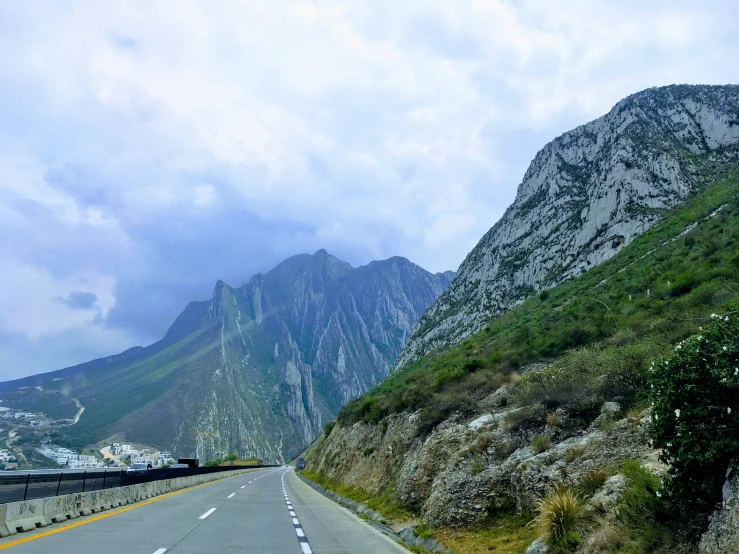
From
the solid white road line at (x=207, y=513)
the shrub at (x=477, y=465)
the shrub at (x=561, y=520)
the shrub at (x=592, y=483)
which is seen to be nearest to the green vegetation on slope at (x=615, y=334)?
the shrub at (x=477, y=465)

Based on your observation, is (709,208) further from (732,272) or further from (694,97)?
(694,97)

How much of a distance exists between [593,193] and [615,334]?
174 ft

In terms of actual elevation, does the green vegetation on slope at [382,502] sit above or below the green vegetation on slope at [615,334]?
below

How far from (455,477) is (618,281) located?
26.1m

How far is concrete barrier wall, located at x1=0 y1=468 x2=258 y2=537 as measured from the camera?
11000mm

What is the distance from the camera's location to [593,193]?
6525cm

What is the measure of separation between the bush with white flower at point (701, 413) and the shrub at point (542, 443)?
4.87m

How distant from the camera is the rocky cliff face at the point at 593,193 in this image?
56406mm

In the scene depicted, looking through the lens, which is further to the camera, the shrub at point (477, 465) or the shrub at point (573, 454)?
the shrub at point (477, 465)

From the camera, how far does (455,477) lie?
13.2 metres

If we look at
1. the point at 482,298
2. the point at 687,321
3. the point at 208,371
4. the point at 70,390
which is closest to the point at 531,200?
the point at 482,298

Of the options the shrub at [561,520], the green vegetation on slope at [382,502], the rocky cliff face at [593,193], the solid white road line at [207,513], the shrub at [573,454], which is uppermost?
the rocky cliff face at [593,193]

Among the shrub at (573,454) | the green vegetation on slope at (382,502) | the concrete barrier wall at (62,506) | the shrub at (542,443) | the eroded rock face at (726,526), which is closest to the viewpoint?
the eroded rock face at (726,526)

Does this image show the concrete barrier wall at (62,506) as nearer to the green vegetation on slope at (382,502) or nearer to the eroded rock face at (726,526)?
the green vegetation on slope at (382,502)
